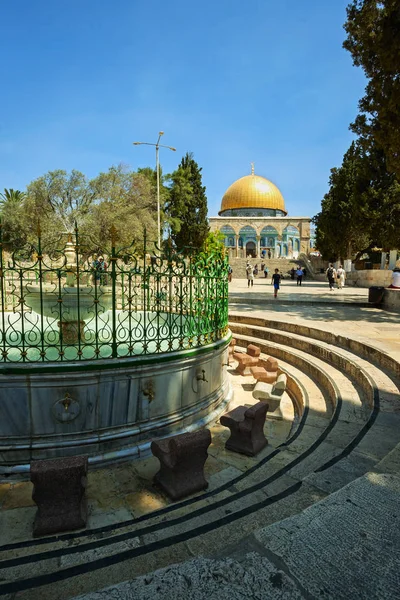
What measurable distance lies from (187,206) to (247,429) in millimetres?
38537

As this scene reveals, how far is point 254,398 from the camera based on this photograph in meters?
6.34

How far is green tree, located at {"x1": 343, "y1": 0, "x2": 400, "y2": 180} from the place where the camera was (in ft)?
31.3

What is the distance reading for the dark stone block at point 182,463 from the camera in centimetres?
321

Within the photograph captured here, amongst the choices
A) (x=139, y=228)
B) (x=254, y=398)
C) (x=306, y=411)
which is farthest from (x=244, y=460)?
(x=139, y=228)

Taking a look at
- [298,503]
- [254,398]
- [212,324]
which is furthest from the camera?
[254,398]

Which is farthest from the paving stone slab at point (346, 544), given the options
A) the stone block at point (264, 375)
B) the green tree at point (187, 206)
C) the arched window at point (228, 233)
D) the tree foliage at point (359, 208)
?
the arched window at point (228, 233)

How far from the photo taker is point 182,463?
10.6 feet

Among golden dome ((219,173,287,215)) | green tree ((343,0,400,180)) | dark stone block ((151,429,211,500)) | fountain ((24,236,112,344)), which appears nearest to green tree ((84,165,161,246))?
green tree ((343,0,400,180))

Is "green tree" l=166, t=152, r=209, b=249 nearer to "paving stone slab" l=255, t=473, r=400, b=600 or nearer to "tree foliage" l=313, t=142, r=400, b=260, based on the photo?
"tree foliage" l=313, t=142, r=400, b=260

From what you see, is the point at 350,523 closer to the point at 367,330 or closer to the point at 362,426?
the point at 362,426

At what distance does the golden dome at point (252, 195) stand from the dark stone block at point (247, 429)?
6535 cm

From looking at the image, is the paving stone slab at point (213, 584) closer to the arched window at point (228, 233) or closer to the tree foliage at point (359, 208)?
the tree foliage at point (359, 208)

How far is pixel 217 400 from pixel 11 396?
2.84 m

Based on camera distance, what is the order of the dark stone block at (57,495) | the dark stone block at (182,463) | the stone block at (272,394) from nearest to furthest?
1. the dark stone block at (57,495)
2. the dark stone block at (182,463)
3. the stone block at (272,394)
